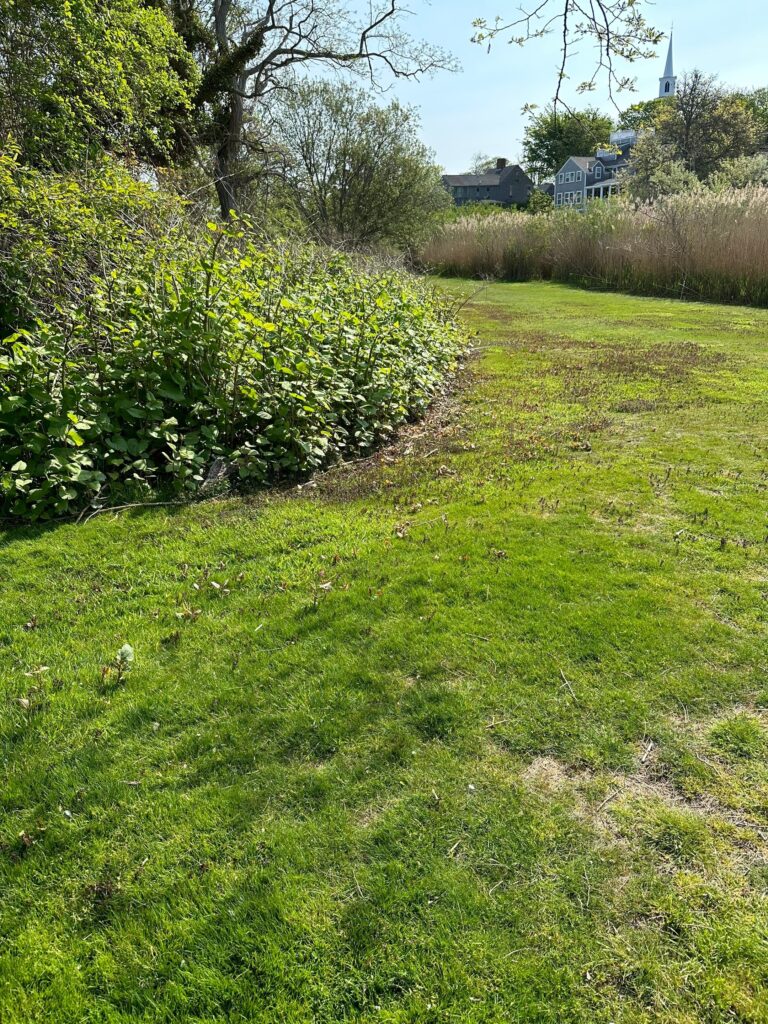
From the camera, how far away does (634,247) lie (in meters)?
15.9

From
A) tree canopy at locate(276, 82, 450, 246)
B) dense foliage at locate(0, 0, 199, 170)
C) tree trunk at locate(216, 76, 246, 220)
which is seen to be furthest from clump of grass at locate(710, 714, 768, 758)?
tree canopy at locate(276, 82, 450, 246)

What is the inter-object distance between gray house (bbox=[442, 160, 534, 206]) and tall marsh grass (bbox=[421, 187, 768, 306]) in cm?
5645

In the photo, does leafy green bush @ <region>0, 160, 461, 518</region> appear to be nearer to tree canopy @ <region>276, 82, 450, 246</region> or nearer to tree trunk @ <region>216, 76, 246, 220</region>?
tree trunk @ <region>216, 76, 246, 220</region>

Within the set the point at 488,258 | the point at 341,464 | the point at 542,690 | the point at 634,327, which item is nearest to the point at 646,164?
the point at 488,258

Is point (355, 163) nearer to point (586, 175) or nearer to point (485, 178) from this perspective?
point (586, 175)

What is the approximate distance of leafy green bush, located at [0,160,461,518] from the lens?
14.2 ft

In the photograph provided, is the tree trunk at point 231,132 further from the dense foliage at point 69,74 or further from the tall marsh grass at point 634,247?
the tall marsh grass at point 634,247

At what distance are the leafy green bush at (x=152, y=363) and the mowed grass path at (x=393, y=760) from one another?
1.82 ft

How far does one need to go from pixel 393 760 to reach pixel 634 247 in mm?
16848

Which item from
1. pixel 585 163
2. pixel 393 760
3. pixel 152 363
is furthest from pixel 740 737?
pixel 585 163

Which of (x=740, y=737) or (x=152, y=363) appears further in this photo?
(x=152, y=363)

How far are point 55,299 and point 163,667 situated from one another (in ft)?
13.8

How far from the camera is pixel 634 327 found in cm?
1121

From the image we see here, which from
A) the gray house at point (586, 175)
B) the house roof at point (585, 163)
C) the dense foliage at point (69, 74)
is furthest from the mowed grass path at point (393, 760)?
the house roof at point (585, 163)
